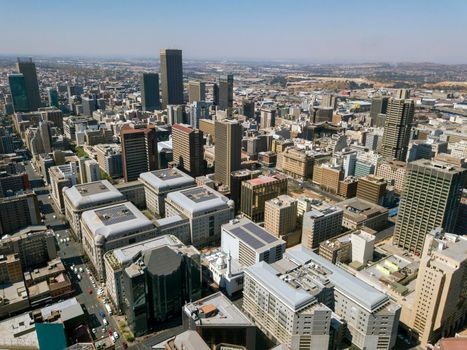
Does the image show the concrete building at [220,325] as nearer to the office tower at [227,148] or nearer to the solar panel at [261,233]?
the solar panel at [261,233]

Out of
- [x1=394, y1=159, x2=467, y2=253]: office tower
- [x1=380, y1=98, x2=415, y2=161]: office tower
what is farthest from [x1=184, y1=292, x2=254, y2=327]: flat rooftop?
[x1=380, y1=98, x2=415, y2=161]: office tower

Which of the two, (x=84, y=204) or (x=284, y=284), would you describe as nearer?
(x=284, y=284)

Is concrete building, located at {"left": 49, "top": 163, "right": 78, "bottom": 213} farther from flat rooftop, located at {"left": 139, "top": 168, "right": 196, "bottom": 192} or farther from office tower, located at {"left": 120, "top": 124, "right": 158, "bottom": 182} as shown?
flat rooftop, located at {"left": 139, "top": 168, "right": 196, "bottom": 192}

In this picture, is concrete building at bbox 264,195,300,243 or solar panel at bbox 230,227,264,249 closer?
solar panel at bbox 230,227,264,249

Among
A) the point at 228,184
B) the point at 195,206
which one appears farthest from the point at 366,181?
the point at 195,206

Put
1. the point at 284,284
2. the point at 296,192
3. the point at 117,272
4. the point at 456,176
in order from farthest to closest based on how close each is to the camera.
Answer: the point at 296,192
the point at 456,176
the point at 117,272
the point at 284,284

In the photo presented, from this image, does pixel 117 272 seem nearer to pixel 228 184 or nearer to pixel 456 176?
pixel 228 184
